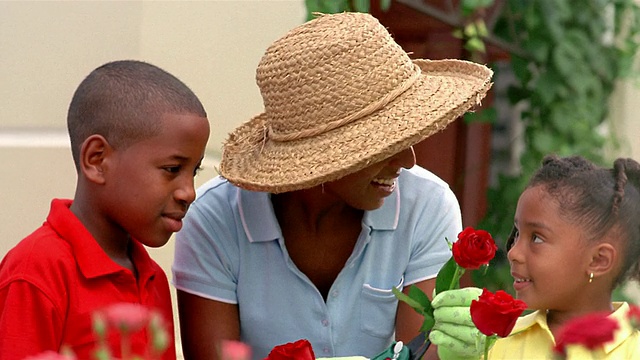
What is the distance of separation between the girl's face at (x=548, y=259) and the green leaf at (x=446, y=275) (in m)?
0.35

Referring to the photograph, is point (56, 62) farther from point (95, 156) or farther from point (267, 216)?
point (95, 156)

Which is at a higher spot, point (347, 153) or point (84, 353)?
point (347, 153)

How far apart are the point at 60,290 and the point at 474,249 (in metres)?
0.68

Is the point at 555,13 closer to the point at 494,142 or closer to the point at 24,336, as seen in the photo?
the point at 494,142

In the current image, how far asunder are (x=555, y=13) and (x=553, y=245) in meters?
1.71

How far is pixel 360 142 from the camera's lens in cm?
203

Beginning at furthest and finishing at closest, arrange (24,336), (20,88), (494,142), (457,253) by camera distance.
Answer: (494,142) → (20,88) → (24,336) → (457,253)

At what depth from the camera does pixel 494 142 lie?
439cm

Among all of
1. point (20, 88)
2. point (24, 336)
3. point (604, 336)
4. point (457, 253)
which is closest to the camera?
point (604, 336)

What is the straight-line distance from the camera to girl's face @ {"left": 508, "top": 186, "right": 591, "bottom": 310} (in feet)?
6.84

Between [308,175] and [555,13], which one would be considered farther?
[555,13]

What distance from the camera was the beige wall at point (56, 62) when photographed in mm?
2840

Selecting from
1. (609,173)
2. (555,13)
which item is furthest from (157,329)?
(555,13)

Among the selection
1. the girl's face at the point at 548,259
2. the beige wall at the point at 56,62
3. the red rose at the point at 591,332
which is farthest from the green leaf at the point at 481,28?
the red rose at the point at 591,332
